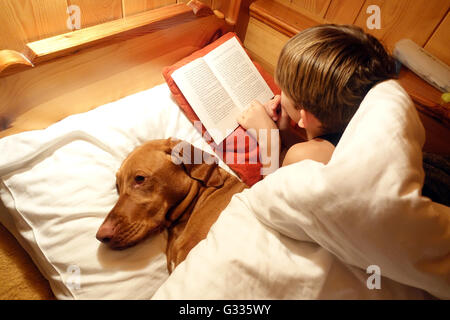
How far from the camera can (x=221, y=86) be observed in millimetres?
1340

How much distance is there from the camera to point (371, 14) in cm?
137

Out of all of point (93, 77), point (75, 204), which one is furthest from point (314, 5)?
point (75, 204)

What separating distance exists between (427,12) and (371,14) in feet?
0.74

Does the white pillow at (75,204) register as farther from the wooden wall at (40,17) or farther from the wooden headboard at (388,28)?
the wooden headboard at (388,28)

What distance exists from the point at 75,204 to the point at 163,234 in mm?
314

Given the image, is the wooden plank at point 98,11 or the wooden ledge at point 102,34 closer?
the wooden ledge at point 102,34

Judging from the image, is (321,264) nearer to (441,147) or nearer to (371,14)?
(441,147)

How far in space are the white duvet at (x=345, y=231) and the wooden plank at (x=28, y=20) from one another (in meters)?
0.86

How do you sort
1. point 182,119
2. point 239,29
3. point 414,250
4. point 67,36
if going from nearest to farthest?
1. point 414,250
2. point 67,36
3. point 182,119
4. point 239,29

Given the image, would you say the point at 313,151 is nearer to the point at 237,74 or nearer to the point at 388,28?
the point at 237,74

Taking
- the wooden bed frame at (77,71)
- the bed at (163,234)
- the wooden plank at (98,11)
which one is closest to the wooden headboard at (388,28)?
the bed at (163,234)

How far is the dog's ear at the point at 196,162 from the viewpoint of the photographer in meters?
1.04
